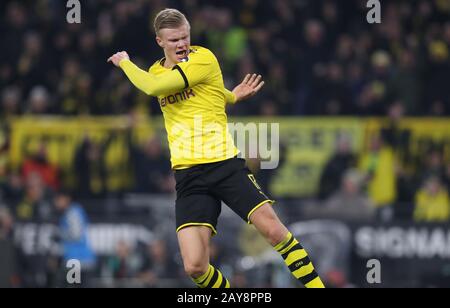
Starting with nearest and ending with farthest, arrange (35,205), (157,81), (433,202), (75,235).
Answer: (157,81), (75,235), (35,205), (433,202)

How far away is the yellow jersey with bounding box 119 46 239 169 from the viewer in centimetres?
855

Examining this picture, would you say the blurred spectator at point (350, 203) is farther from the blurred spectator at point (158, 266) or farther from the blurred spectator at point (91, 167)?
the blurred spectator at point (91, 167)

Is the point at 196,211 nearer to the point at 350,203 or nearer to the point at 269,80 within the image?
the point at 350,203

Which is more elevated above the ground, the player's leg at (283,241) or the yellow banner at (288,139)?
the yellow banner at (288,139)

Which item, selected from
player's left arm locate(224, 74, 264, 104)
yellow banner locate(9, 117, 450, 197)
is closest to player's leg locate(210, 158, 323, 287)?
player's left arm locate(224, 74, 264, 104)

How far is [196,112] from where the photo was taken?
28.3ft

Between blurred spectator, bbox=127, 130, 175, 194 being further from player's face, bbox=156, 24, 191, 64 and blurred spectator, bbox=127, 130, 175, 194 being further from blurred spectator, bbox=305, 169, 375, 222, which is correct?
player's face, bbox=156, 24, 191, 64

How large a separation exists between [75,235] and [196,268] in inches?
231

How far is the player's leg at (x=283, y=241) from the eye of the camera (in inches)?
334

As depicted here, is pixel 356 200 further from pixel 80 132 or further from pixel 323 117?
pixel 80 132

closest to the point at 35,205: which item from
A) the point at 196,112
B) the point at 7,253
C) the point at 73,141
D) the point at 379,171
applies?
the point at 73,141

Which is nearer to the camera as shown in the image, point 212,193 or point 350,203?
point 212,193

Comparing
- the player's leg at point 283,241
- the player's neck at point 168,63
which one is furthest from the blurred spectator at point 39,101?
the player's leg at point 283,241

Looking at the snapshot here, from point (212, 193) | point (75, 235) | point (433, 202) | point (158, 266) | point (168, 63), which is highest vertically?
point (168, 63)
